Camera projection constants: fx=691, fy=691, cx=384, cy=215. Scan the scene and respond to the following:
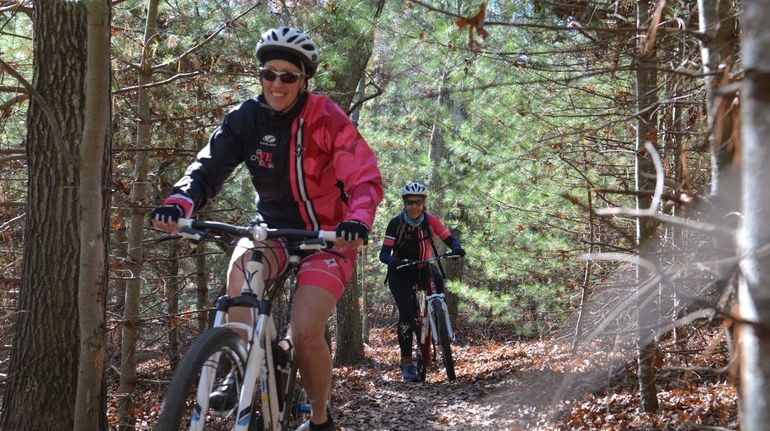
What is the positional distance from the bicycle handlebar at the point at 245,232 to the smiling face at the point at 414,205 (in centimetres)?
617

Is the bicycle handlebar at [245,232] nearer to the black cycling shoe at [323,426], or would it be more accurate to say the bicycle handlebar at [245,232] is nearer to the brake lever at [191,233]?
the brake lever at [191,233]

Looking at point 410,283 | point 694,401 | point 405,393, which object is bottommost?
point 405,393

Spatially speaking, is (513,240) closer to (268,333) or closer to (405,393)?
(405,393)

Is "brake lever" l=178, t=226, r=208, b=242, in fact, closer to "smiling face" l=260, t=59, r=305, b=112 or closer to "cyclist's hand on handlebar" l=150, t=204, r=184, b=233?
"cyclist's hand on handlebar" l=150, t=204, r=184, b=233

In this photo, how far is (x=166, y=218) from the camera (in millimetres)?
3473

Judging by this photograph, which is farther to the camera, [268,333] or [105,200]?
[105,200]

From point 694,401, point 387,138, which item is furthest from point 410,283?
point 387,138

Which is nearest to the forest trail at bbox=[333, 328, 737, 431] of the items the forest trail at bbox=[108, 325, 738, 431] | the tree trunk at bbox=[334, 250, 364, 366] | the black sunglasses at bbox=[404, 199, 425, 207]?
the forest trail at bbox=[108, 325, 738, 431]

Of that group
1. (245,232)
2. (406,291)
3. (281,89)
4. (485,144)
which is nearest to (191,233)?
(245,232)

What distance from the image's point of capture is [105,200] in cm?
454

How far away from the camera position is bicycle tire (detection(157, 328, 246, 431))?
9.17 ft

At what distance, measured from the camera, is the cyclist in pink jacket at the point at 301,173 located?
3846 millimetres

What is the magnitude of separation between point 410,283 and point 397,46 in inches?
129

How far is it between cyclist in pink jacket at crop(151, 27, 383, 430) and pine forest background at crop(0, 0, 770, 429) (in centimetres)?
56
